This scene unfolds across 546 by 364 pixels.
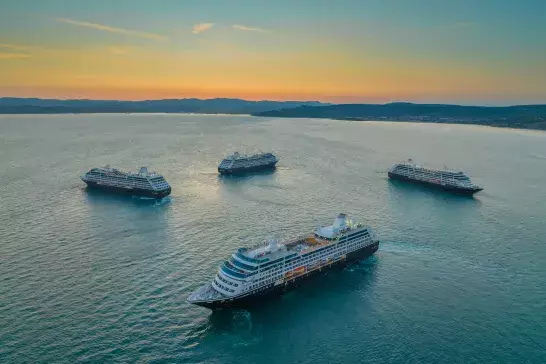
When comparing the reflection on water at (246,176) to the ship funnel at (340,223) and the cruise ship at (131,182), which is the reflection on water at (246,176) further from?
the ship funnel at (340,223)

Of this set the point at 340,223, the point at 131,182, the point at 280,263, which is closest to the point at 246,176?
the point at 131,182

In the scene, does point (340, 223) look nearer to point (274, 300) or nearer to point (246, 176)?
point (274, 300)

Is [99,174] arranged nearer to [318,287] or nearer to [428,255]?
[318,287]

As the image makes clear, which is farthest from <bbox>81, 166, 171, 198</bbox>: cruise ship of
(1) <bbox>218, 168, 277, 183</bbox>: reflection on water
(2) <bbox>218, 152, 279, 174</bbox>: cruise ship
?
(2) <bbox>218, 152, 279, 174</bbox>: cruise ship

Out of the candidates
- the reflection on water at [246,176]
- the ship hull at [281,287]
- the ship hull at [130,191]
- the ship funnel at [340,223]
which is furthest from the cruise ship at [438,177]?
the ship hull at [130,191]

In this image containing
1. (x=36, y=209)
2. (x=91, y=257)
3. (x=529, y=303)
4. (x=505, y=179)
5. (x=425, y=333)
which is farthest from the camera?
(x=505, y=179)

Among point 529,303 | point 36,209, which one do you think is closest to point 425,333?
point 529,303
